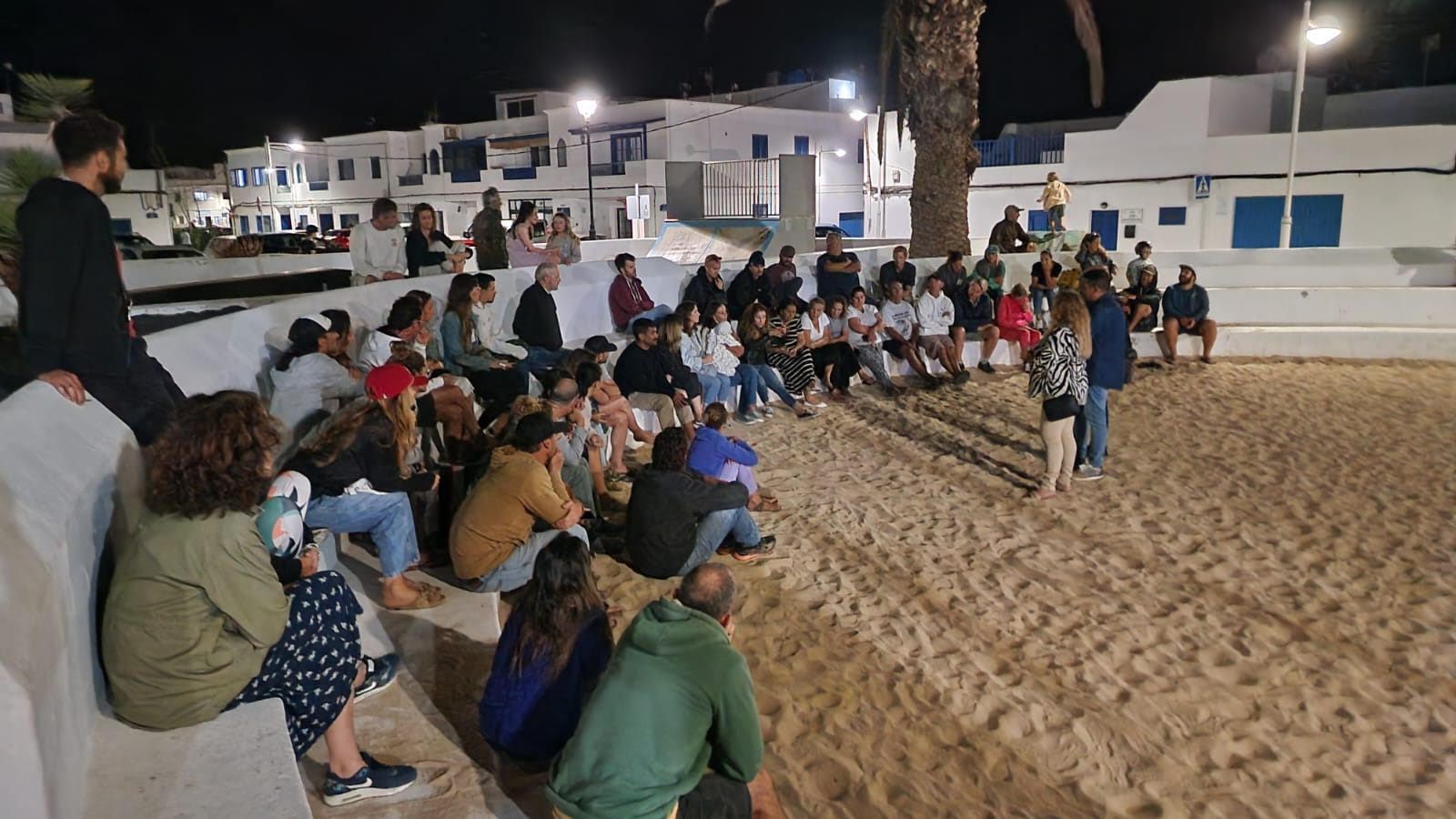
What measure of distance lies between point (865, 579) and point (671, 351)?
3978 mm

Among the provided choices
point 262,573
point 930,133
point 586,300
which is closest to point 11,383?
point 262,573

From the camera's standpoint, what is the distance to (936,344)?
12.5 m

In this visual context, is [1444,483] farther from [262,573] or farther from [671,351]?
[262,573]

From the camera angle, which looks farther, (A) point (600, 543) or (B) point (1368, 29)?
(B) point (1368, 29)

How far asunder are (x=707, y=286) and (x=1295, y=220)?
17.9 metres

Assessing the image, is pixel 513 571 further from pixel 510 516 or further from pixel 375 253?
pixel 375 253

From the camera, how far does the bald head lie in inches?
133

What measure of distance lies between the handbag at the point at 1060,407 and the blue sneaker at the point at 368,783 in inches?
223

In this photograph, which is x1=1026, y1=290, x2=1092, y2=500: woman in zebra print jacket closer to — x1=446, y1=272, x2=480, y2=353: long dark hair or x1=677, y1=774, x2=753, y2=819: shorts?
x1=446, y1=272, x2=480, y2=353: long dark hair

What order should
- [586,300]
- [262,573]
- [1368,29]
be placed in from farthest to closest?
[1368,29], [586,300], [262,573]

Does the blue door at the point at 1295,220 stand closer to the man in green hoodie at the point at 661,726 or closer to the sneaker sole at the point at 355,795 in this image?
the man in green hoodie at the point at 661,726

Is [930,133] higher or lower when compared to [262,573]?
higher

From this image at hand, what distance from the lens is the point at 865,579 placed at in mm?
6301

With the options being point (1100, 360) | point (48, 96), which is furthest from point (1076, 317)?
point (48, 96)
